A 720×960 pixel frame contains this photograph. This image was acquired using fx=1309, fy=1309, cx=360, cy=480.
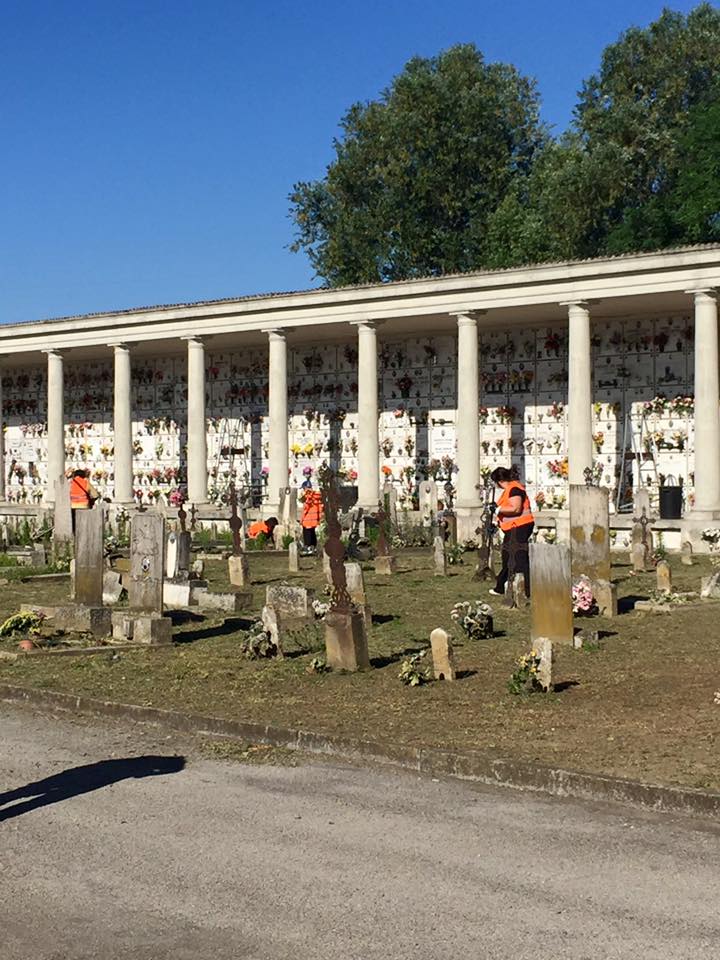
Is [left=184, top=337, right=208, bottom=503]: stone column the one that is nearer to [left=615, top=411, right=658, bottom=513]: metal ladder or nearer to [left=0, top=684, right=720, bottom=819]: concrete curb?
[left=615, top=411, right=658, bottom=513]: metal ladder

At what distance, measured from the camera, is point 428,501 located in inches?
1161

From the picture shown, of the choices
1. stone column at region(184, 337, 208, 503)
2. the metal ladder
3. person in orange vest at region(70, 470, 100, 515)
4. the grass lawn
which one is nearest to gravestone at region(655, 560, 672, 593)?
the grass lawn

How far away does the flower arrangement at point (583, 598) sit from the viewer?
15.0 metres

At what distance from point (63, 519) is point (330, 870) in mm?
19657

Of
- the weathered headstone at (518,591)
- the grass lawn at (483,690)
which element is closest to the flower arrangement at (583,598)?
the grass lawn at (483,690)

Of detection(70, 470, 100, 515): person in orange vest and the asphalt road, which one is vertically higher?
detection(70, 470, 100, 515): person in orange vest

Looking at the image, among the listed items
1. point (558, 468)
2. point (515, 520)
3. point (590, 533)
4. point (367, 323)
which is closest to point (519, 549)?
point (515, 520)

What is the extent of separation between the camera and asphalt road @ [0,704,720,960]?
205 inches

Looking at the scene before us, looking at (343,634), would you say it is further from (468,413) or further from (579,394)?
(468,413)

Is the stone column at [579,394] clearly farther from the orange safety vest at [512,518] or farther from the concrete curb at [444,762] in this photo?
the concrete curb at [444,762]

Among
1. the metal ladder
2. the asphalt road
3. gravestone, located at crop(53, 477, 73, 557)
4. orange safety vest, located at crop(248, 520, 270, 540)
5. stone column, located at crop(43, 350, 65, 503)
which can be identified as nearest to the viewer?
the asphalt road

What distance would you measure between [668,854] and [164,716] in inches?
177

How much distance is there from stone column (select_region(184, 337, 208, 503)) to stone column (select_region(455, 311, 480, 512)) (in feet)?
25.0

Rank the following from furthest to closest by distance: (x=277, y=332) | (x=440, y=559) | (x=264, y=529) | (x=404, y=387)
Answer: (x=404, y=387) → (x=277, y=332) → (x=264, y=529) → (x=440, y=559)
